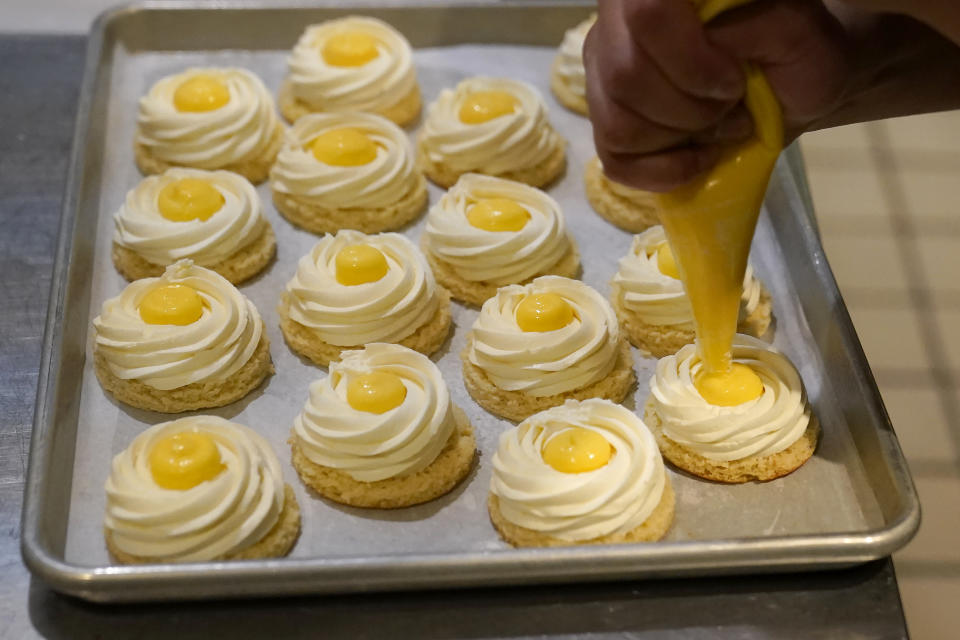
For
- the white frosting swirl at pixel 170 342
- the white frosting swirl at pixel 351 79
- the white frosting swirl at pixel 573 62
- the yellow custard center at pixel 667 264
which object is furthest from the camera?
the white frosting swirl at pixel 573 62

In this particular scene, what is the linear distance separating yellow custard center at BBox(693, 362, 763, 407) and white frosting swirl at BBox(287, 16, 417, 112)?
1.59 meters

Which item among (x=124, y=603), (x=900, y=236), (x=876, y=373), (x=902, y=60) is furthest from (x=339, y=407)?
(x=900, y=236)

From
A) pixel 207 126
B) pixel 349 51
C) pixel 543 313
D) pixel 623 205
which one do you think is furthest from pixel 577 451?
pixel 349 51

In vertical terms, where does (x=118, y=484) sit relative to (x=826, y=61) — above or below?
below

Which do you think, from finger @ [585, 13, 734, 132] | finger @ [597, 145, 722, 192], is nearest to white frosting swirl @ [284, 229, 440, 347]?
finger @ [597, 145, 722, 192]

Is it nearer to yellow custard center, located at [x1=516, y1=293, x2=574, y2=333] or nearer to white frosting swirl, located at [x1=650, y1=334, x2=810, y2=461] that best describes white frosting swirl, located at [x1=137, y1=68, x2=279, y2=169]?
yellow custard center, located at [x1=516, y1=293, x2=574, y2=333]

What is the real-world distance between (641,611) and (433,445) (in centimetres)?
64

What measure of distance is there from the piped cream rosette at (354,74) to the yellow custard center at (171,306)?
108 centimetres

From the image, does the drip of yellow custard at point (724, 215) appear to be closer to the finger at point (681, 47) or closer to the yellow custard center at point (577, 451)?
the finger at point (681, 47)

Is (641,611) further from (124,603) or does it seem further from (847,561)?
(124,603)

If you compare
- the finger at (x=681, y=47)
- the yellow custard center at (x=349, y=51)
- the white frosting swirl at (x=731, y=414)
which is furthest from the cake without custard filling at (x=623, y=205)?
the finger at (x=681, y=47)

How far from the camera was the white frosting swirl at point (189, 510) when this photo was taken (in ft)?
7.57

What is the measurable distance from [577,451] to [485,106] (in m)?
1.46

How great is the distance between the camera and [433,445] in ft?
8.45
